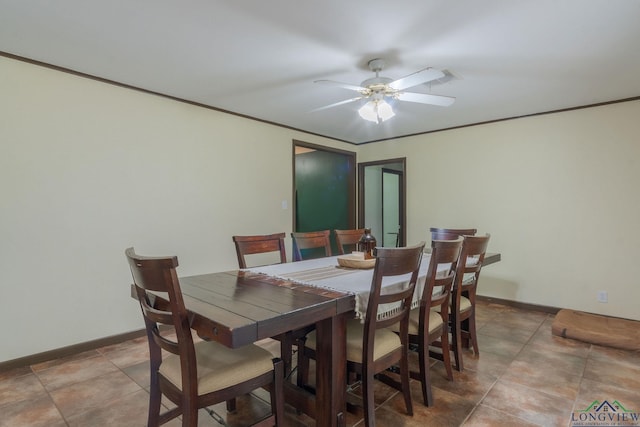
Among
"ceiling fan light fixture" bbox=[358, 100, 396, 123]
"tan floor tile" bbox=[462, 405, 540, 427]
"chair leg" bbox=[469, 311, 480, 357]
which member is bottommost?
"tan floor tile" bbox=[462, 405, 540, 427]

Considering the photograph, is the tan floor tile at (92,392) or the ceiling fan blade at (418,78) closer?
the tan floor tile at (92,392)

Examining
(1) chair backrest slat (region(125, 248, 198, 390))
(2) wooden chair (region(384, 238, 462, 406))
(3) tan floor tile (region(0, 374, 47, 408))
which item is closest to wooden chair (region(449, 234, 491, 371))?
(2) wooden chair (region(384, 238, 462, 406))

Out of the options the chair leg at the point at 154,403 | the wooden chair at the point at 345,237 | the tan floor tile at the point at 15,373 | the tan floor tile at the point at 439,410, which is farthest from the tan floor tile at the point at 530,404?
the tan floor tile at the point at 15,373

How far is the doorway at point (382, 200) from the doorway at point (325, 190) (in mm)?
182

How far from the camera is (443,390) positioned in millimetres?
2107

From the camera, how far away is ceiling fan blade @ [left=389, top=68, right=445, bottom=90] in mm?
2102

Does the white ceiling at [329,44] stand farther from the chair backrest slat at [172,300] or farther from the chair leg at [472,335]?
the chair leg at [472,335]

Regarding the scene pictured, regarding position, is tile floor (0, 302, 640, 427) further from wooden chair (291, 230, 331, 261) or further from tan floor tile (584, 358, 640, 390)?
wooden chair (291, 230, 331, 261)

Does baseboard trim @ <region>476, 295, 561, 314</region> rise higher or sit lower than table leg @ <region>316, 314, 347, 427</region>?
lower

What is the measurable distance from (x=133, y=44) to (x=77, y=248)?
1.66m

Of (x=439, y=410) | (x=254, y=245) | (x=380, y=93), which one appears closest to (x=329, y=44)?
(x=380, y=93)

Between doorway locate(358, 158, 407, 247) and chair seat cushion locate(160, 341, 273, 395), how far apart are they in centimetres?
377

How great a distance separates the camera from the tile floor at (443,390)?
184 centimetres

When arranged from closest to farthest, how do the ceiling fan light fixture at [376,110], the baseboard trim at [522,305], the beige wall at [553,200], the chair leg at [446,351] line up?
the chair leg at [446,351], the ceiling fan light fixture at [376,110], the beige wall at [553,200], the baseboard trim at [522,305]
